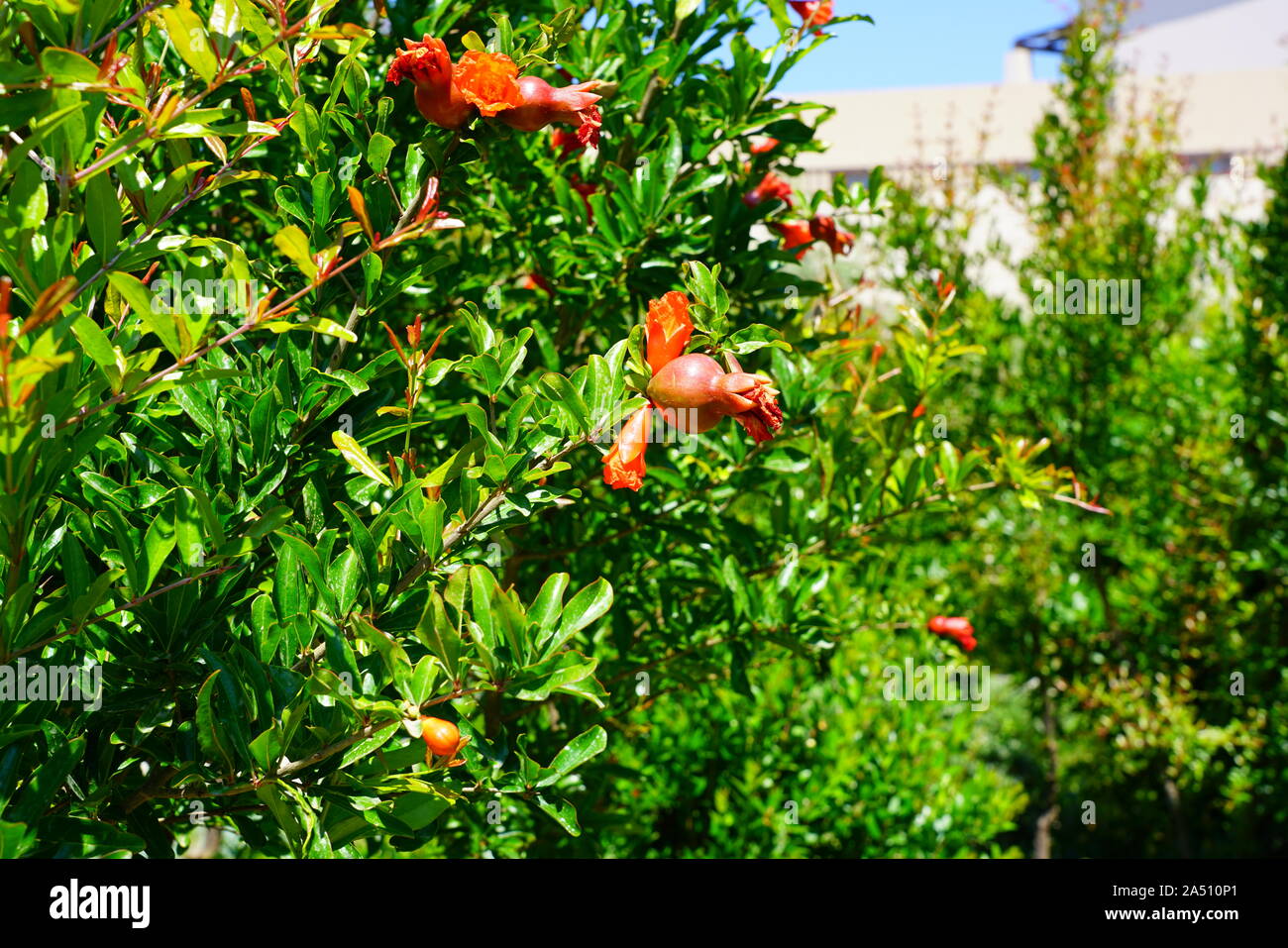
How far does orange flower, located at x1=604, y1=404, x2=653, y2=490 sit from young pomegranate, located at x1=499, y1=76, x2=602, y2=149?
0.40m

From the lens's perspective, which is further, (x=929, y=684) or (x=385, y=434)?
(x=929, y=684)

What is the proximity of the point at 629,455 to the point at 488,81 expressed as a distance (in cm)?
48

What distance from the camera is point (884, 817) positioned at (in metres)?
3.13

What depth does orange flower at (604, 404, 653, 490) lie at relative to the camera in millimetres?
1056

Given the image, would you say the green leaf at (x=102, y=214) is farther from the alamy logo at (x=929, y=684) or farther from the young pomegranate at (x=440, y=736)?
the alamy logo at (x=929, y=684)

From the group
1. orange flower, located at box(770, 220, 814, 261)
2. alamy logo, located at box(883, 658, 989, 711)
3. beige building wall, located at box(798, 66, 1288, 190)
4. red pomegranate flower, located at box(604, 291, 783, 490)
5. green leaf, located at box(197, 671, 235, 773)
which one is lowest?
alamy logo, located at box(883, 658, 989, 711)

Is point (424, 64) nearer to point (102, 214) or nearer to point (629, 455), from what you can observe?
point (102, 214)

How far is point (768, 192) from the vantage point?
1797mm

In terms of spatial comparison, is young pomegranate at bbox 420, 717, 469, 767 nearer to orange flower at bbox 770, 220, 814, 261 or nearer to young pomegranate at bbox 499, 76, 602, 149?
young pomegranate at bbox 499, 76, 602, 149

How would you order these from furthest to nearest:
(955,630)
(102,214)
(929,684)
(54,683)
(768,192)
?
(929,684) → (955,630) → (768,192) → (54,683) → (102,214)
